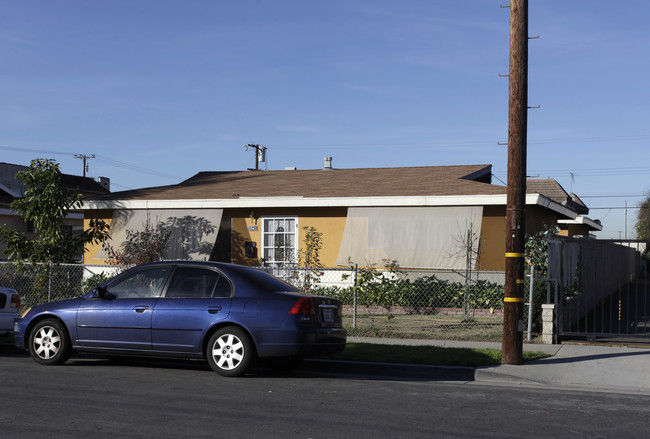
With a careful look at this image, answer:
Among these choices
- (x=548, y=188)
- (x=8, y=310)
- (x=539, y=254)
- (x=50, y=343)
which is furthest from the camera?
(x=548, y=188)

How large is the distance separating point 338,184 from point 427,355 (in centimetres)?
987

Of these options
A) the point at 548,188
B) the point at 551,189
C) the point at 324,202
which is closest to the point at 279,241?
the point at 324,202

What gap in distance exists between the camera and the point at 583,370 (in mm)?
9828

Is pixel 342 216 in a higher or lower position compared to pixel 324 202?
lower

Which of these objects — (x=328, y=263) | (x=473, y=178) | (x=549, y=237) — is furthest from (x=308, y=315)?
(x=473, y=178)

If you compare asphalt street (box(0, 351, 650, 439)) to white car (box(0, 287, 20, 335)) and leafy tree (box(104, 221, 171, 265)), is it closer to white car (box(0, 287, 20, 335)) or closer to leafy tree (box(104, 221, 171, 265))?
white car (box(0, 287, 20, 335))

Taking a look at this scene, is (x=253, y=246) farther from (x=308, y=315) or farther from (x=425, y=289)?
(x=308, y=315)

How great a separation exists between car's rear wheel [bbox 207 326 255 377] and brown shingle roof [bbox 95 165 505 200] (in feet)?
29.6

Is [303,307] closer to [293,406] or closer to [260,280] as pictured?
[260,280]

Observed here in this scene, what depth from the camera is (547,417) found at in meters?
7.10

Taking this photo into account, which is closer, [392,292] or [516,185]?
[516,185]

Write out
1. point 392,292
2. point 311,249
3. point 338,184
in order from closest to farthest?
1. point 392,292
2. point 311,249
3. point 338,184

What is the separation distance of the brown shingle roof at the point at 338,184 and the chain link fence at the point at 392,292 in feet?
6.84

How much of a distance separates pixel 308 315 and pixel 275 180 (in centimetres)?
1300
